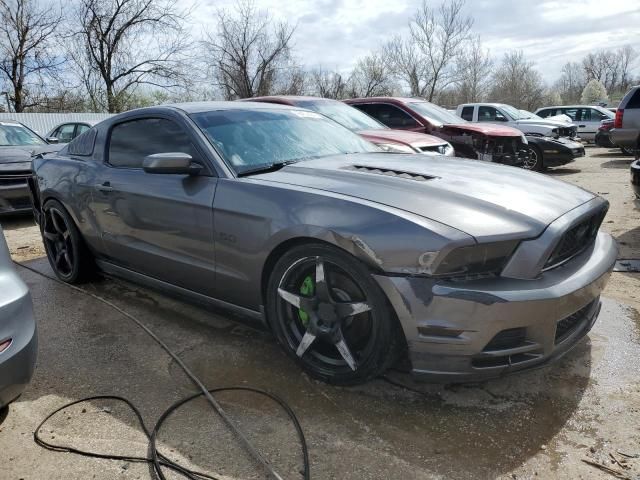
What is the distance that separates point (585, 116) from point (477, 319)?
2007cm

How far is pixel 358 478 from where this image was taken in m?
1.99

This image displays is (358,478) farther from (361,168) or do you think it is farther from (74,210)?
(74,210)

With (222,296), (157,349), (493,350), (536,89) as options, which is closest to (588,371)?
(493,350)

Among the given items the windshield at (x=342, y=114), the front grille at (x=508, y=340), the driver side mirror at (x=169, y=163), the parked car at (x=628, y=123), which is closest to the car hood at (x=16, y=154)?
the windshield at (x=342, y=114)

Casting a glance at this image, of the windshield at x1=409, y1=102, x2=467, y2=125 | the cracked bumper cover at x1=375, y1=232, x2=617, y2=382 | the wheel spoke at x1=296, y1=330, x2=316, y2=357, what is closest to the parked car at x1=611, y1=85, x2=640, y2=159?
the windshield at x1=409, y1=102, x2=467, y2=125

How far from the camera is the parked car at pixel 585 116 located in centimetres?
1873

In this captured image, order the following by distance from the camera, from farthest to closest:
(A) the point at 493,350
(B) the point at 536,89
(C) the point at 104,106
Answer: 1. (B) the point at 536,89
2. (C) the point at 104,106
3. (A) the point at 493,350

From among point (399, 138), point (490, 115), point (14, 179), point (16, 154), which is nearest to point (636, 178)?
point (399, 138)

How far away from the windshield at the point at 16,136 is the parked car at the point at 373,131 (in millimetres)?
4253

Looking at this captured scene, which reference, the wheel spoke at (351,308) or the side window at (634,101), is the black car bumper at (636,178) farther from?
the wheel spoke at (351,308)

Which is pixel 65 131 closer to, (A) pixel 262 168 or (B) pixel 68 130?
(B) pixel 68 130

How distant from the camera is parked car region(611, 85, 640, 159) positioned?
24.6ft

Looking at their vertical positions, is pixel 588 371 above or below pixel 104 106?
below

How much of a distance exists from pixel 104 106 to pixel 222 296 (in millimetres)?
27763
